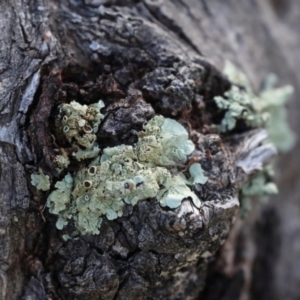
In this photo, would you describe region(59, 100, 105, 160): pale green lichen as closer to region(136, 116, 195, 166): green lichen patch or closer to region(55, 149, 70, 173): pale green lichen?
region(55, 149, 70, 173): pale green lichen

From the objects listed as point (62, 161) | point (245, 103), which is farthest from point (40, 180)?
point (245, 103)

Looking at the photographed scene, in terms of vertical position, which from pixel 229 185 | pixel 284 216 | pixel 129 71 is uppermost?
pixel 129 71

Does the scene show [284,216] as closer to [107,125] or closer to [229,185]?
[229,185]

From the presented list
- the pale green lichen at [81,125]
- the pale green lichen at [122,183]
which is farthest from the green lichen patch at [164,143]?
the pale green lichen at [81,125]

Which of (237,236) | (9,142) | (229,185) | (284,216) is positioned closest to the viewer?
(9,142)

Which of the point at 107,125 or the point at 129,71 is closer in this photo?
the point at 107,125

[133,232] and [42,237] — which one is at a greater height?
[133,232]

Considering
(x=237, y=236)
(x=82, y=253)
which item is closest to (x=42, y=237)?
(x=82, y=253)

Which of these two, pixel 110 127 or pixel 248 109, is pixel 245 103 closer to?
pixel 248 109
